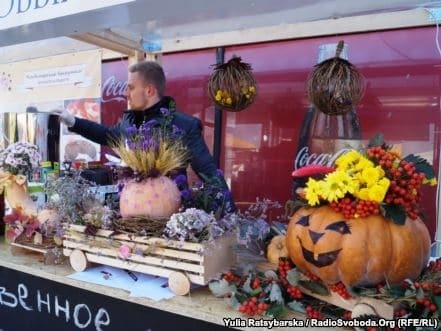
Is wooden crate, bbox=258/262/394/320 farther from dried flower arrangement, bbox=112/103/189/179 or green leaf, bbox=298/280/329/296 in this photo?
dried flower arrangement, bbox=112/103/189/179

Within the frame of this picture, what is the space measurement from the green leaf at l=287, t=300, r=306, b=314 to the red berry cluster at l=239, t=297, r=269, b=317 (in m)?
0.07

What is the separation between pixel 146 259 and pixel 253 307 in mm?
365

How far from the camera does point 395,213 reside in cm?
96

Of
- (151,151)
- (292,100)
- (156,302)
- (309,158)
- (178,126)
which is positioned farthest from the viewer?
(292,100)

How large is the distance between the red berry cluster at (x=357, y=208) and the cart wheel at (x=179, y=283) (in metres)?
0.48

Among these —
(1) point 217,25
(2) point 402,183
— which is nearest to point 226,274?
(2) point 402,183

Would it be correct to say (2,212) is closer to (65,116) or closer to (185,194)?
(65,116)

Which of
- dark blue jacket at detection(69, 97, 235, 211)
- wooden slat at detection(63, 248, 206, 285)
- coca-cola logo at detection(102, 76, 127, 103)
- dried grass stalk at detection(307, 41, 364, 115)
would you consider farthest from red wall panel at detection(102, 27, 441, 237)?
wooden slat at detection(63, 248, 206, 285)

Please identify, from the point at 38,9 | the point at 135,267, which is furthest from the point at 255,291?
the point at 38,9

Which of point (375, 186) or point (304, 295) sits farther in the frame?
point (304, 295)

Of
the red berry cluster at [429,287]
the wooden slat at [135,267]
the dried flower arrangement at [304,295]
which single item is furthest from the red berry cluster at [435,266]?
the wooden slat at [135,267]

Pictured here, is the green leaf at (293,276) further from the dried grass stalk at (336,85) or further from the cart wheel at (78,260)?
the dried grass stalk at (336,85)

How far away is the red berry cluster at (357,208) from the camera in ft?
3.15

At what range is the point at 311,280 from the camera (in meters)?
1.03
